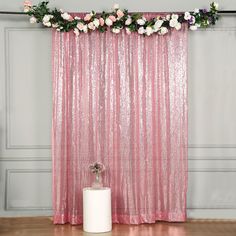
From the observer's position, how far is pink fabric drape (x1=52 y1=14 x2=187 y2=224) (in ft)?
15.8

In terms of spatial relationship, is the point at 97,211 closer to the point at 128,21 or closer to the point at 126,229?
the point at 126,229

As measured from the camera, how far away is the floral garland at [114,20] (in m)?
4.71

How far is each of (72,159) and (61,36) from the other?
1.11m

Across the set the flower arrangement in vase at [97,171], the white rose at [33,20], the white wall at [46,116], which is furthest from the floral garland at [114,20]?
the flower arrangement in vase at [97,171]

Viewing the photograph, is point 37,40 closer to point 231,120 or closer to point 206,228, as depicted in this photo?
point 231,120

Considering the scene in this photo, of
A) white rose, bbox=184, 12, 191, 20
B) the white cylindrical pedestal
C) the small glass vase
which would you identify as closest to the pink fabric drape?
the small glass vase

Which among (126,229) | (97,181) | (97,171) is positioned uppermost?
(97,171)

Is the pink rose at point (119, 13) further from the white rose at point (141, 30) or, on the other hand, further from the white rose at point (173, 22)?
the white rose at point (173, 22)

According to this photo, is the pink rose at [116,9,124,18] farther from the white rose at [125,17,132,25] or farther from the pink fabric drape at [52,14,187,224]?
the pink fabric drape at [52,14,187,224]

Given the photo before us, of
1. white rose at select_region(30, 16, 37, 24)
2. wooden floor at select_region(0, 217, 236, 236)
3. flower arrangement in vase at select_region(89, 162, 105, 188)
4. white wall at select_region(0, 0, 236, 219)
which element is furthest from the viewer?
white wall at select_region(0, 0, 236, 219)

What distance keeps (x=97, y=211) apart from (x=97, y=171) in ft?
1.18

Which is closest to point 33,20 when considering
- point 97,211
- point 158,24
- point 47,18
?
point 47,18

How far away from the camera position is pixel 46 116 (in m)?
4.96

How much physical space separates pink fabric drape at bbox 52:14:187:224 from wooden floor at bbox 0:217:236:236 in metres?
0.16
